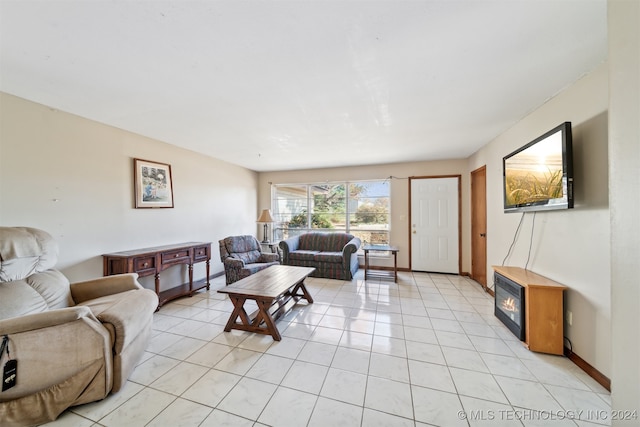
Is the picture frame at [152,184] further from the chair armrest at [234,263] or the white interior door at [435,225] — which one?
the white interior door at [435,225]

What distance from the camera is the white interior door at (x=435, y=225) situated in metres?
4.66

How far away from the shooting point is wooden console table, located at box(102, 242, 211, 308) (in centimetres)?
275

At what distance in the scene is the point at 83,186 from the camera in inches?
105

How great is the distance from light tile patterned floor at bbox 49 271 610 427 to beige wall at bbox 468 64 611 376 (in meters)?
0.38

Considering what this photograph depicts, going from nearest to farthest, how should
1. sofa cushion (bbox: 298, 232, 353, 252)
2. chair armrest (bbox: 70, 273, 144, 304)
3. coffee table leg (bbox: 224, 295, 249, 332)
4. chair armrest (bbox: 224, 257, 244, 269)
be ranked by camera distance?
chair armrest (bbox: 70, 273, 144, 304) < coffee table leg (bbox: 224, 295, 249, 332) < chair armrest (bbox: 224, 257, 244, 269) < sofa cushion (bbox: 298, 232, 353, 252)

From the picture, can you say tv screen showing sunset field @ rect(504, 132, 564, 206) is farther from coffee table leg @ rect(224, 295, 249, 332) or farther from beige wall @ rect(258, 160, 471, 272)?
coffee table leg @ rect(224, 295, 249, 332)

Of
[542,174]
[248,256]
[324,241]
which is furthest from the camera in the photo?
[324,241]

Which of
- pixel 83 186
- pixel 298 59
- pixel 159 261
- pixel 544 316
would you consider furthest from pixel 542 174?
pixel 83 186

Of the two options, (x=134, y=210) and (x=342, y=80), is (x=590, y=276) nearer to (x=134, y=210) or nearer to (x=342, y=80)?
(x=342, y=80)

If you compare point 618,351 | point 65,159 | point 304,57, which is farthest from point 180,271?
point 618,351

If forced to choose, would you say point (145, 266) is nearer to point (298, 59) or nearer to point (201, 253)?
point (201, 253)

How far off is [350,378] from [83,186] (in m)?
3.50

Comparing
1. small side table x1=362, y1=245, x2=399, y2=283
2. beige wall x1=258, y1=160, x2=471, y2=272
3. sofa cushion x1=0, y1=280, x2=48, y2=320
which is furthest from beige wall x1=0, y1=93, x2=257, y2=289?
small side table x1=362, y1=245, x2=399, y2=283

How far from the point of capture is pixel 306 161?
4812 mm
